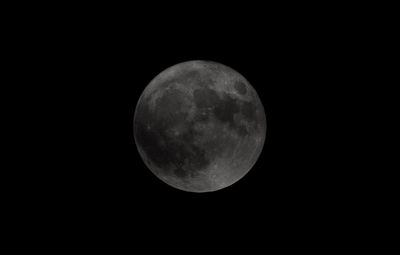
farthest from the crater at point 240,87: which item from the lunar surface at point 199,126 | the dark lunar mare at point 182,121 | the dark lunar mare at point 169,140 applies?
the dark lunar mare at point 169,140

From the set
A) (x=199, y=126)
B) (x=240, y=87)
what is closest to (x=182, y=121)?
(x=199, y=126)

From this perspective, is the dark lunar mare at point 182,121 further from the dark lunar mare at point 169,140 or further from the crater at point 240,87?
the crater at point 240,87

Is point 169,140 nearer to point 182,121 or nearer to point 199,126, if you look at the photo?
point 182,121

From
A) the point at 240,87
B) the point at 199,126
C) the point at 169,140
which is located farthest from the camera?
the point at 240,87

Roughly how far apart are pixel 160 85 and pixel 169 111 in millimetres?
552

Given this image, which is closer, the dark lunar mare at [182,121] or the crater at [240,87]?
the dark lunar mare at [182,121]

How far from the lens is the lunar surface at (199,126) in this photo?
5582 millimetres

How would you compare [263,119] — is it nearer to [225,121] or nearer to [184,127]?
Result: [225,121]

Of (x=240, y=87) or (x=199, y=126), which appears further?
(x=240, y=87)

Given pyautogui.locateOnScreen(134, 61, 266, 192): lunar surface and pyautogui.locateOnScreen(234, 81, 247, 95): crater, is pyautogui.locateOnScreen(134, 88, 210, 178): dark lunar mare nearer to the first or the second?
pyautogui.locateOnScreen(134, 61, 266, 192): lunar surface

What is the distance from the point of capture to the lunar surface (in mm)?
5582

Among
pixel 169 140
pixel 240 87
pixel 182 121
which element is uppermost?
pixel 240 87

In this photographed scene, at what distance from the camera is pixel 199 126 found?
5539mm

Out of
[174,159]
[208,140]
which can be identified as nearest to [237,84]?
[208,140]
